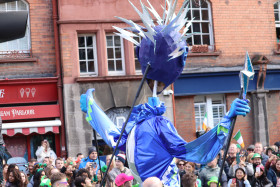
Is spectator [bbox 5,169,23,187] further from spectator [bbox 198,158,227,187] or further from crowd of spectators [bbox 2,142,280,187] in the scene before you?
spectator [bbox 198,158,227,187]

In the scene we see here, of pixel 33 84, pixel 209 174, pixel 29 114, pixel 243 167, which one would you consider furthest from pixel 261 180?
pixel 33 84

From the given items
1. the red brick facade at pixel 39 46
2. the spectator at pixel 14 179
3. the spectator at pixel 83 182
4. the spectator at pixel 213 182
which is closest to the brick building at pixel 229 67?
the red brick facade at pixel 39 46

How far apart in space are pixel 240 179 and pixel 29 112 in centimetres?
764

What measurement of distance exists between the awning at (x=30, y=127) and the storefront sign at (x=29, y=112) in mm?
308

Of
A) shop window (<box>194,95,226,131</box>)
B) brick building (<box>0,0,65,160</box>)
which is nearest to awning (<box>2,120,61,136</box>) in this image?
brick building (<box>0,0,65,160</box>)

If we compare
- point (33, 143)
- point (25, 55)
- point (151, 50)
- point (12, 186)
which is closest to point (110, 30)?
point (25, 55)

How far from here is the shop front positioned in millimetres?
15594

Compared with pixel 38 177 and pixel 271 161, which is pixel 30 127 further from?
pixel 271 161

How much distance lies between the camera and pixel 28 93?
52.5ft

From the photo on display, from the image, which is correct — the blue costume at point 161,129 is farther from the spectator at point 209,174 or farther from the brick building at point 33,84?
the brick building at point 33,84

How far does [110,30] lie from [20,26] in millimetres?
13421

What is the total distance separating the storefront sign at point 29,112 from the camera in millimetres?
15602

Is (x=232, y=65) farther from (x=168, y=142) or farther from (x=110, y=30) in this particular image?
(x=168, y=142)

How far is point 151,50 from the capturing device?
Result: 5535mm
